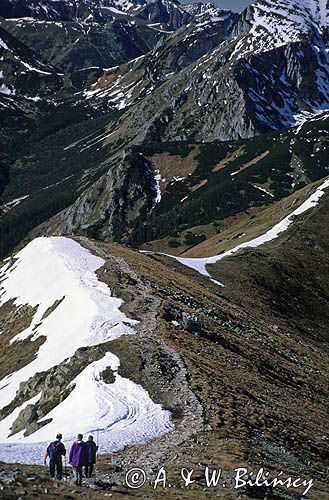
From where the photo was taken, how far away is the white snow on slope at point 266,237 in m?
80.1

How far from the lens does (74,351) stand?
40125 mm

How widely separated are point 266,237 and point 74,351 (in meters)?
63.4

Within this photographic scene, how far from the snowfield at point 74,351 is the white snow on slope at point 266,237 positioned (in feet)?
46.9

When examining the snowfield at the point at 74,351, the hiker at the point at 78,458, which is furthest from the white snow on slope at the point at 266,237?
the hiker at the point at 78,458

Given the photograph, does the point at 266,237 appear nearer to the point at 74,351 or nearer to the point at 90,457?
the point at 74,351

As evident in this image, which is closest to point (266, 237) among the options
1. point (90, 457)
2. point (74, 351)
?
point (74, 351)

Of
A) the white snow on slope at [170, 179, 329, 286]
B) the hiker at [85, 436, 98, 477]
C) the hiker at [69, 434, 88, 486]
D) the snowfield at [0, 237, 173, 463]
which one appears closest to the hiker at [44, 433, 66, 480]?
the hiker at [69, 434, 88, 486]

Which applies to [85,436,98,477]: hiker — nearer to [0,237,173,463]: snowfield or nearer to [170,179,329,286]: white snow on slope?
[0,237,173,463]: snowfield

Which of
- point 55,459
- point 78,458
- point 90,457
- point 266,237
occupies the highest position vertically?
point 55,459

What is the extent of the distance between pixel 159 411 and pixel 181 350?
988 cm

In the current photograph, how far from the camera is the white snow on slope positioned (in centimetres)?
8012

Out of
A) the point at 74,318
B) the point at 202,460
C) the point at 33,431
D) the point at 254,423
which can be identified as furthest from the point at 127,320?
the point at 202,460

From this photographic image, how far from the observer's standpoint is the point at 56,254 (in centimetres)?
8031

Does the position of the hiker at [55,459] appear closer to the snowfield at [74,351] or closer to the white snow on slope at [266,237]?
the snowfield at [74,351]
